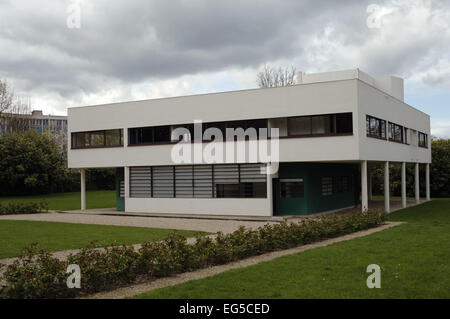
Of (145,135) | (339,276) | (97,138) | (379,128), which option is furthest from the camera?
(97,138)

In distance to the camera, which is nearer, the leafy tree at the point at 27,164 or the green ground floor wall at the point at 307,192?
the green ground floor wall at the point at 307,192

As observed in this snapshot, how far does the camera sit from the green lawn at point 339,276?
7.50 meters

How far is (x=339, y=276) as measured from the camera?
342 inches

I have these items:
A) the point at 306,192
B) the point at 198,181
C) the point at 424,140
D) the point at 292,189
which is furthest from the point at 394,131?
the point at 198,181

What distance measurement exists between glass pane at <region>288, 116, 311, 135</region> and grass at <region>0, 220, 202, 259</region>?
9104 millimetres

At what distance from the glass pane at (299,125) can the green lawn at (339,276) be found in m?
11.5

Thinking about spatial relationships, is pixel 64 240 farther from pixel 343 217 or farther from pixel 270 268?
pixel 343 217

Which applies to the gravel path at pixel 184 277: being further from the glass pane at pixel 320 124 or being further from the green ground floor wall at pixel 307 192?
the green ground floor wall at pixel 307 192

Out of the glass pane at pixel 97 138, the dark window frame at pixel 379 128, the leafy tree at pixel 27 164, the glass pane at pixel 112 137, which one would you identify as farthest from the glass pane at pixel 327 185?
the leafy tree at pixel 27 164

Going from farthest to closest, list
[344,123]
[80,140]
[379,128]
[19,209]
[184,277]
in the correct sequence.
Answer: [80,140]
[19,209]
[379,128]
[344,123]
[184,277]

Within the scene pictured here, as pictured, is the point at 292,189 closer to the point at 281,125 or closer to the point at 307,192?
the point at 307,192

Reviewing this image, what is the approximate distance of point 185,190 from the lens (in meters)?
26.2

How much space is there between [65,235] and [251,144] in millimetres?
10586

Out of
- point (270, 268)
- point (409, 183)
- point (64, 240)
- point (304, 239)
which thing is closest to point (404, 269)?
point (270, 268)
